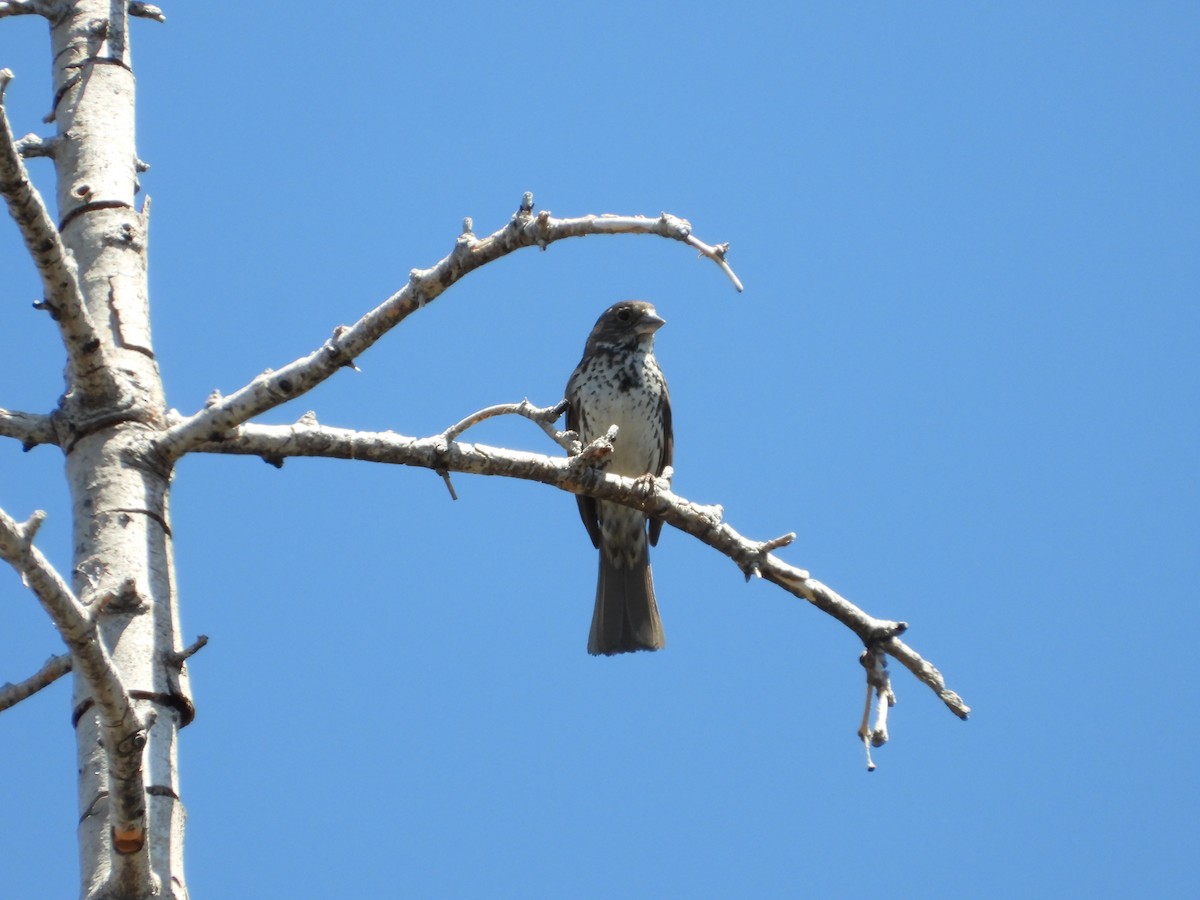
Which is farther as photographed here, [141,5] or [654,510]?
[141,5]

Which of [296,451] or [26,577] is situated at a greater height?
[296,451]

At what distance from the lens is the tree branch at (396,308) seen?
392 cm

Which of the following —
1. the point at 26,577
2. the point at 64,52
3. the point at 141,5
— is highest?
the point at 141,5

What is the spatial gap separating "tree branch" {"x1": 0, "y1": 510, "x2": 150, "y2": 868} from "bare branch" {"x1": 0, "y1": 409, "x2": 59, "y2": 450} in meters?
1.25

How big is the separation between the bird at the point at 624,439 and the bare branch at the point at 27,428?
390cm

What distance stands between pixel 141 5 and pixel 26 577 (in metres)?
3.10

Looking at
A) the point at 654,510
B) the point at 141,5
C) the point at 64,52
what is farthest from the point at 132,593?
the point at 141,5

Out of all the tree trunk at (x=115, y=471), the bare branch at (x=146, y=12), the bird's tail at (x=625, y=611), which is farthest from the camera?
A: the bird's tail at (x=625, y=611)

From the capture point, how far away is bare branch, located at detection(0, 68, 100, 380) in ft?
11.7

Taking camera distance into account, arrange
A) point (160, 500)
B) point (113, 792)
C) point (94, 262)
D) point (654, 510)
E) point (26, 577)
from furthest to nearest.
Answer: point (654, 510), point (94, 262), point (160, 500), point (113, 792), point (26, 577)

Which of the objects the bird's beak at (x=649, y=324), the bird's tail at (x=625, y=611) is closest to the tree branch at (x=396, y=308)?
the bird's tail at (x=625, y=611)

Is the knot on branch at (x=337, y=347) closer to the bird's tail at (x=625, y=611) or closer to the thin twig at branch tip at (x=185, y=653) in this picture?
the thin twig at branch tip at (x=185, y=653)

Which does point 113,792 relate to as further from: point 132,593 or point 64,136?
point 64,136

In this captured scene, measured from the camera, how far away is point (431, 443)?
4.24 m
